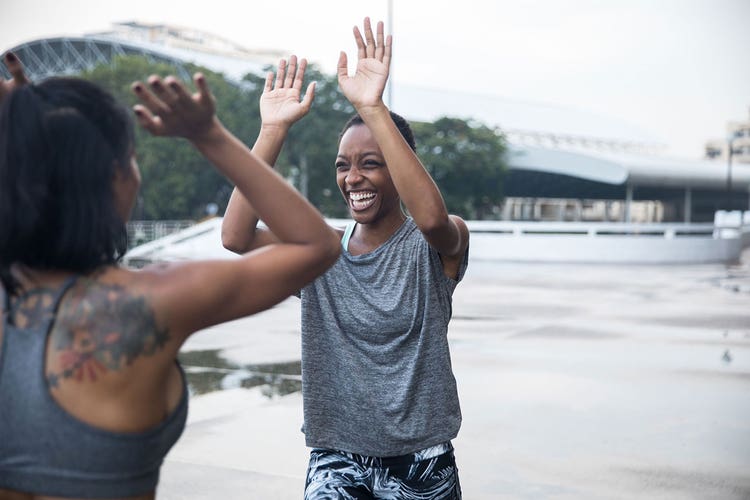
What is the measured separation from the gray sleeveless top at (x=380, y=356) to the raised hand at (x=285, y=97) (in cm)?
45

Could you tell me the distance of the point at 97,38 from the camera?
189ft

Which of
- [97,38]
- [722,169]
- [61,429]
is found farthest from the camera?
[97,38]

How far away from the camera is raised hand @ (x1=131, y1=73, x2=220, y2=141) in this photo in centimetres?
150

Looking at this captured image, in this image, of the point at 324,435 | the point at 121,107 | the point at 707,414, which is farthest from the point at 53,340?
the point at 707,414

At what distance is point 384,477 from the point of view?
2570 mm

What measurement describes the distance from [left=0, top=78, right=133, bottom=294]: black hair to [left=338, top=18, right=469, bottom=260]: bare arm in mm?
955

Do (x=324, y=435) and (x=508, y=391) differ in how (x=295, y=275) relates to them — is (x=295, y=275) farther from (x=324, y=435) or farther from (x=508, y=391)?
(x=508, y=391)

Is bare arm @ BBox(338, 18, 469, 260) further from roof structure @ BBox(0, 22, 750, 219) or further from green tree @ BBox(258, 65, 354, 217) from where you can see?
roof structure @ BBox(0, 22, 750, 219)

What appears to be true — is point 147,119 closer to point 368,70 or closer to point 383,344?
point 368,70

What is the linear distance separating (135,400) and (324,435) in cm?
112

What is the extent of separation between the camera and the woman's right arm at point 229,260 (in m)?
1.56

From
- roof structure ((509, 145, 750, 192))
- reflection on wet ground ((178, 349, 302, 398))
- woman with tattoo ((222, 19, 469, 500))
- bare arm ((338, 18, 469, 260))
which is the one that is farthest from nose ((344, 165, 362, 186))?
roof structure ((509, 145, 750, 192))

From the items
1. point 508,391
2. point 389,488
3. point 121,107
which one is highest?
point 121,107

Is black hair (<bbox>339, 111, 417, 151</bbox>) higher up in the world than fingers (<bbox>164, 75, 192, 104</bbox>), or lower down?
higher up
